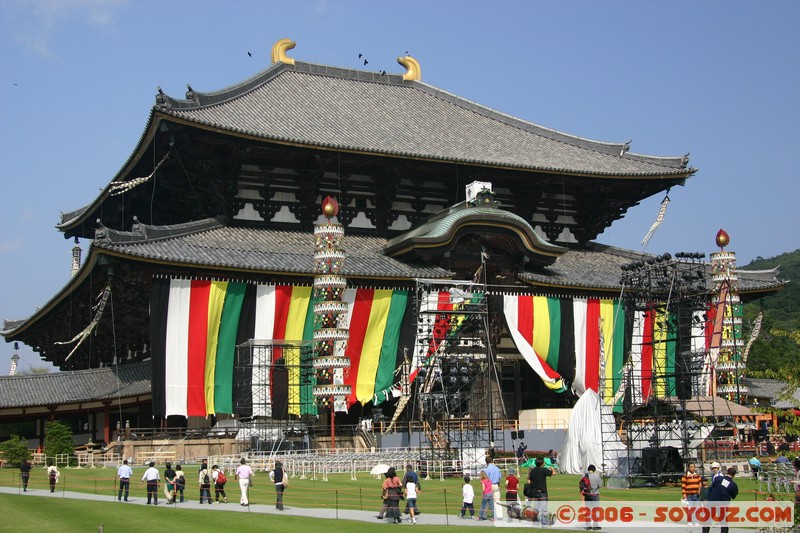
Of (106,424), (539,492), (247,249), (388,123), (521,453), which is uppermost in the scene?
(388,123)

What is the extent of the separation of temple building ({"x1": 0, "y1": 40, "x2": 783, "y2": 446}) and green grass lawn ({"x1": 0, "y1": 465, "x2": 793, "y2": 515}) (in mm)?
6680

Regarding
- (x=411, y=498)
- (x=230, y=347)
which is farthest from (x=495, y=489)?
(x=230, y=347)

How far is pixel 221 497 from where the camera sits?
27672mm

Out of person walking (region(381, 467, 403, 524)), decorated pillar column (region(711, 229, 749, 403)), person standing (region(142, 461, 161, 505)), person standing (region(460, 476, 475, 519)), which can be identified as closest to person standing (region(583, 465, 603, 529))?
person standing (region(460, 476, 475, 519))

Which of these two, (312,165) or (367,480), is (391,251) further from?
(367,480)

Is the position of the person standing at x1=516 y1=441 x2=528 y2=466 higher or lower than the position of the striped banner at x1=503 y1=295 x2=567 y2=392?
lower

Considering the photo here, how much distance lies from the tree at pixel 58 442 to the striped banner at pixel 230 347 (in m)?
3.82

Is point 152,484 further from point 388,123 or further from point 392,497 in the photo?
point 388,123

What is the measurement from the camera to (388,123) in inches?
2186

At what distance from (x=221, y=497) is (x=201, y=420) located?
16234 millimetres

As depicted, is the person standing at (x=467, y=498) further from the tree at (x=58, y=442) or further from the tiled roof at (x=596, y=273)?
the tiled roof at (x=596, y=273)

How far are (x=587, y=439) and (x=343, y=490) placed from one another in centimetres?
1022

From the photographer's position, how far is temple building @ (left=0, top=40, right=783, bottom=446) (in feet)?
137

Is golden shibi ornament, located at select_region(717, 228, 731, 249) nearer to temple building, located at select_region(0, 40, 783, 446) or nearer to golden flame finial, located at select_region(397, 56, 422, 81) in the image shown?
temple building, located at select_region(0, 40, 783, 446)
